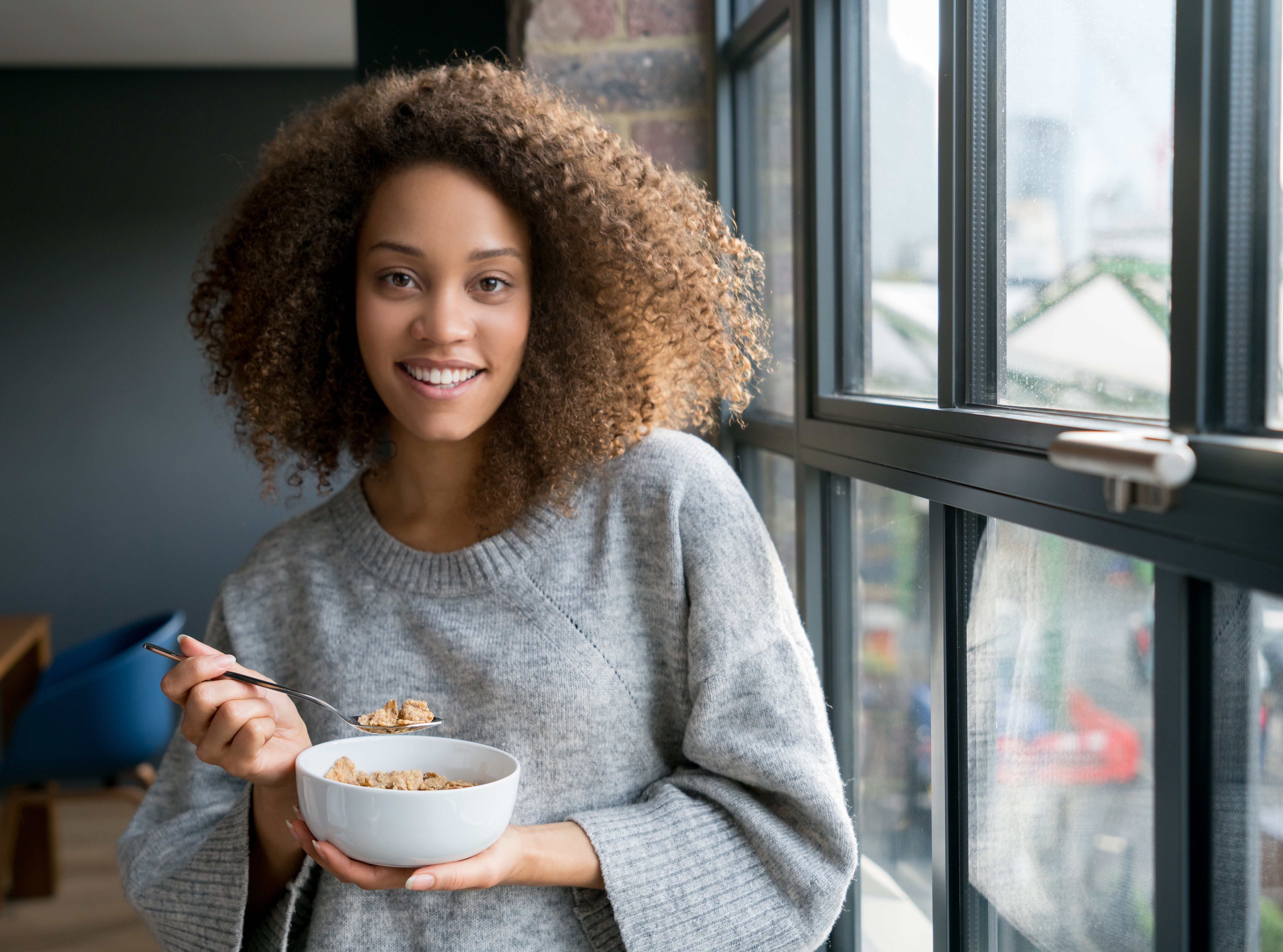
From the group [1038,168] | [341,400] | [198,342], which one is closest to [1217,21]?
[1038,168]

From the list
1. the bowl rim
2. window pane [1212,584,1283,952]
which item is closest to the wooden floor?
the bowl rim

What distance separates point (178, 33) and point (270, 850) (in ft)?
11.3

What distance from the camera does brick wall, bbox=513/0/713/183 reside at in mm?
1587

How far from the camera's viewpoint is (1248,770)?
56 cm

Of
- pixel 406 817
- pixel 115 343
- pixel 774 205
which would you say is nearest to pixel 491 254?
pixel 406 817

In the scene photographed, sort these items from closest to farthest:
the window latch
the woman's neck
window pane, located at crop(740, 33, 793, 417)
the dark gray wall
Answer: the window latch, the woman's neck, window pane, located at crop(740, 33, 793, 417), the dark gray wall

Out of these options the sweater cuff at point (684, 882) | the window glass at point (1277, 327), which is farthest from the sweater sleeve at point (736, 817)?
the window glass at point (1277, 327)

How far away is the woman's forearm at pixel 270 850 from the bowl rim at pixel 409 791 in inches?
2.6

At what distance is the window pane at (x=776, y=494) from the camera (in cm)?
152

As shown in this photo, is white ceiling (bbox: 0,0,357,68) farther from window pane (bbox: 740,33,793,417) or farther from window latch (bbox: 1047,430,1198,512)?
window latch (bbox: 1047,430,1198,512)

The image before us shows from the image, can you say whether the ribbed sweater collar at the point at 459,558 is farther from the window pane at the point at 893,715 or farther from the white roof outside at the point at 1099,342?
the white roof outside at the point at 1099,342

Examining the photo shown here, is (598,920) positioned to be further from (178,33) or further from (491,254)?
(178,33)

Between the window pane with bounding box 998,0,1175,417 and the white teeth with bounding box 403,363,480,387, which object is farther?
the white teeth with bounding box 403,363,480,387

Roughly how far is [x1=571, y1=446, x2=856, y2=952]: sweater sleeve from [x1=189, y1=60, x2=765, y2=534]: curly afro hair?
0.78ft
